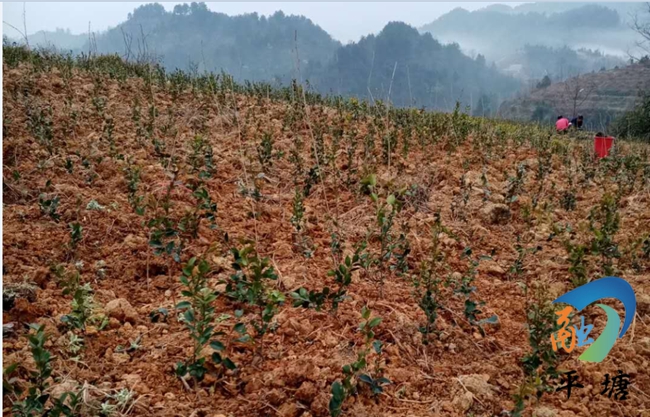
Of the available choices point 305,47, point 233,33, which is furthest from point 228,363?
point 233,33

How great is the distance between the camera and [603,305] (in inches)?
89.1

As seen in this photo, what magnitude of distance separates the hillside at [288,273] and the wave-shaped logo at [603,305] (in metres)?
0.05

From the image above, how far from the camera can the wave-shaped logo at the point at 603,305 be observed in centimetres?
205

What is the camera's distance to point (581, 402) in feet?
5.76

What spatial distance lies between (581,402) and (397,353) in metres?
0.74

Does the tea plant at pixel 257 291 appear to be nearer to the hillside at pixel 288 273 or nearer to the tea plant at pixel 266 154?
the hillside at pixel 288 273

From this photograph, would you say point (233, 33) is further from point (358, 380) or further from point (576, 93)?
Answer: point (358, 380)

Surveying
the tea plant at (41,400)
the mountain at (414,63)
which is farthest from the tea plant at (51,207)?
the mountain at (414,63)

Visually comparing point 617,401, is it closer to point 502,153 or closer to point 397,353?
point 397,353

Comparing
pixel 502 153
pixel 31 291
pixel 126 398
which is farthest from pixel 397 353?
pixel 502 153

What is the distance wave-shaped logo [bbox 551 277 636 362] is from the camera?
2049mm

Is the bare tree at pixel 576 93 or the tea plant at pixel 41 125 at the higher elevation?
the bare tree at pixel 576 93

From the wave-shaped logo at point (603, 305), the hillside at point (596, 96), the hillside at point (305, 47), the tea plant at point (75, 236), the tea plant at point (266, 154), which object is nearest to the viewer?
the wave-shaped logo at point (603, 305)

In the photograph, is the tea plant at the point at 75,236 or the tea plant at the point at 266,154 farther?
the tea plant at the point at 266,154
